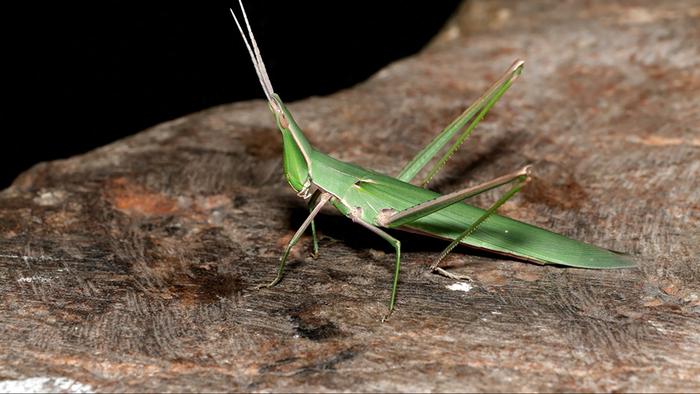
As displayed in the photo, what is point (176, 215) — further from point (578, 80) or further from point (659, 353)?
point (578, 80)

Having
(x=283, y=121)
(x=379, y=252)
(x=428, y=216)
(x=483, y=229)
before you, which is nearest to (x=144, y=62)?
(x=283, y=121)

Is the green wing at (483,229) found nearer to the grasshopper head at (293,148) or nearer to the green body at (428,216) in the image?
the green body at (428,216)

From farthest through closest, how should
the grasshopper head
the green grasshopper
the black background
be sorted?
the black background, the grasshopper head, the green grasshopper

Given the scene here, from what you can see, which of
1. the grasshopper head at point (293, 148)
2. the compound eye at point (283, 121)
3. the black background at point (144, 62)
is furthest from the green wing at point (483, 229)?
the black background at point (144, 62)

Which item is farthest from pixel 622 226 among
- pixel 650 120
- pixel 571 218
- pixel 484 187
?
pixel 650 120

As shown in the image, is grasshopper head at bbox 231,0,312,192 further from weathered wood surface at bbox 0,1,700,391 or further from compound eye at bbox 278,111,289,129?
weathered wood surface at bbox 0,1,700,391

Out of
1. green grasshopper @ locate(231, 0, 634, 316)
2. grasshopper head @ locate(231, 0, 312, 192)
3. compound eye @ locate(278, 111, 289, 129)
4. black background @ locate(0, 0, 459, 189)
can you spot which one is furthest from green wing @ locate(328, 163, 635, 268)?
black background @ locate(0, 0, 459, 189)
